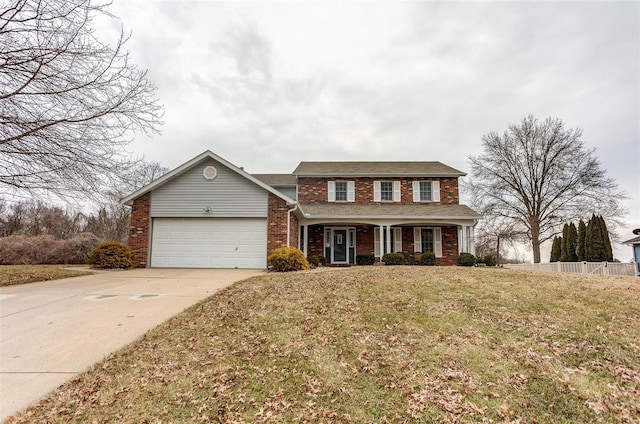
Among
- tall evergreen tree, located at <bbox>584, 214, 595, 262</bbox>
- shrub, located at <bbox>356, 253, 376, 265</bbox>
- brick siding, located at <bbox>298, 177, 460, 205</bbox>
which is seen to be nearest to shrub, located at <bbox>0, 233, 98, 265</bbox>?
brick siding, located at <bbox>298, 177, 460, 205</bbox>

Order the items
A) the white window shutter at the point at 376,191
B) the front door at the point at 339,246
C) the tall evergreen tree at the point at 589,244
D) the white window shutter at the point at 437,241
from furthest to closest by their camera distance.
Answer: the white window shutter at the point at 376,191
the front door at the point at 339,246
the white window shutter at the point at 437,241
the tall evergreen tree at the point at 589,244

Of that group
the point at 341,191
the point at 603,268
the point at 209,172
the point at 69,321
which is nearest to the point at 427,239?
the point at 341,191

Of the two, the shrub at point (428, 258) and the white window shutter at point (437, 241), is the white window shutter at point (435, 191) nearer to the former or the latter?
the white window shutter at point (437, 241)

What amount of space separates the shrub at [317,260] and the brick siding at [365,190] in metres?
3.70

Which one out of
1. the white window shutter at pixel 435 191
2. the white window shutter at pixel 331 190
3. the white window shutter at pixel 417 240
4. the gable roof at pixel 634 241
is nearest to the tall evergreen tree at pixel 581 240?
the gable roof at pixel 634 241

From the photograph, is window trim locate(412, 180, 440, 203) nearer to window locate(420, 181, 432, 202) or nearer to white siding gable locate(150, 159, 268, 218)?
window locate(420, 181, 432, 202)

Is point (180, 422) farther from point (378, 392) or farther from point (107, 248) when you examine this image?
point (107, 248)

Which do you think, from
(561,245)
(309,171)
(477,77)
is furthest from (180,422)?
(561,245)

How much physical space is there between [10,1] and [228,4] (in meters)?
5.62

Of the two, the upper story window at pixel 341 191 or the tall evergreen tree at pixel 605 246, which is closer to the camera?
the tall evergreen tree at pixel 605 246

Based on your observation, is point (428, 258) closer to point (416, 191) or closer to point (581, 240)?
point (416, 191)

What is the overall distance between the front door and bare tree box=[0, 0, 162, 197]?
1236cm

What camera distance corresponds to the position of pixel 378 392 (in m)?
3.64

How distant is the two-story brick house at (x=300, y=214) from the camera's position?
47.0ft
